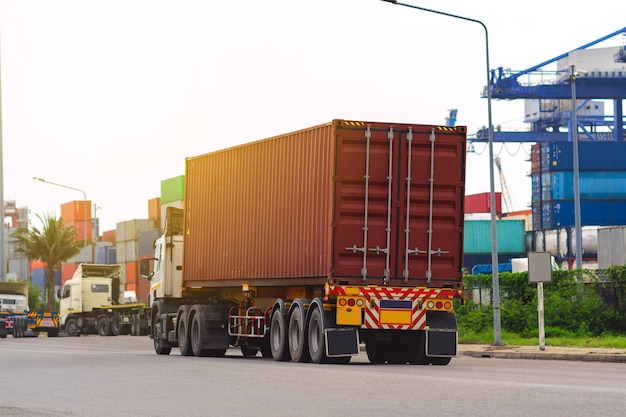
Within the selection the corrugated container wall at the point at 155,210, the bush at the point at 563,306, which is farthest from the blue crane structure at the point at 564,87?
the bush at the point at 563,306

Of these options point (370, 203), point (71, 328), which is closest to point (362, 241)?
point (370, 203)

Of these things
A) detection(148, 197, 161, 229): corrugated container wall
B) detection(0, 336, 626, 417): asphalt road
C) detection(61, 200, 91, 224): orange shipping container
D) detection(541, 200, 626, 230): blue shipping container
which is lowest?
detection(0, 336, 626, 417): asphalt road

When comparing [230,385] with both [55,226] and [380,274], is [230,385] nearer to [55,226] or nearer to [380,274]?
[380,274]

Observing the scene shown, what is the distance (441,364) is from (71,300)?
37.9m

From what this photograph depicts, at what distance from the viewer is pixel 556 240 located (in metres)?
98.1

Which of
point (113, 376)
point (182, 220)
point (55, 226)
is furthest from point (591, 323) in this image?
point (55, 226)

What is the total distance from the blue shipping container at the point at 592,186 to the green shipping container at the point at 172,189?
1299 inches

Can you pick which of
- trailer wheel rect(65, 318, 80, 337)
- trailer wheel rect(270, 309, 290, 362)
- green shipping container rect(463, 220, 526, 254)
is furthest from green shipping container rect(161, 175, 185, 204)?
trailer wheel rect(270, 309, 290, 362)

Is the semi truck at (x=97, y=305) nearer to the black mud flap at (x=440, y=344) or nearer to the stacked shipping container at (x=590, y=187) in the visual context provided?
the black mud flap at (x=440, y=344)

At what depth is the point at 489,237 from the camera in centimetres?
10225

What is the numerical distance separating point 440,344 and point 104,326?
36417 mm

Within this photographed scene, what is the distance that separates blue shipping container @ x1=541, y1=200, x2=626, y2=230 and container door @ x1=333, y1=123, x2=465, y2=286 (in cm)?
8014

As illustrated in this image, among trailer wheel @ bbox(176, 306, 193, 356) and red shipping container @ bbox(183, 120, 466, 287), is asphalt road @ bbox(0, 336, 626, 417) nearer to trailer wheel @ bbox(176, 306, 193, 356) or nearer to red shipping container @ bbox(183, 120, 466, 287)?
red shipping container @ bbox(183, 120, 466, 287)

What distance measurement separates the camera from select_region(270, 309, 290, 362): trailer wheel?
2281cm
